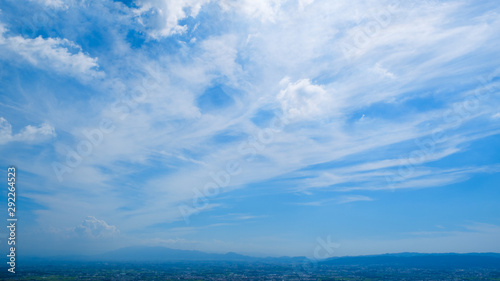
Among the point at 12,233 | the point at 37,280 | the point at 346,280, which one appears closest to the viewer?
the point at 12,233

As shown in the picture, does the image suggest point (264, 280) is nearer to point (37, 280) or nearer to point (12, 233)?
point (37, 280)

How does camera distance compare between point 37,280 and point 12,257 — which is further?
point 37,280

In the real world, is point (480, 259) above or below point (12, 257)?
below

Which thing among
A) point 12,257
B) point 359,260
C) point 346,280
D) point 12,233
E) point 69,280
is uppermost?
point 12,233

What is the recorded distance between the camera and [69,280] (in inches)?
2552

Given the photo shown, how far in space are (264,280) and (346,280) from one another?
2400 centimetres

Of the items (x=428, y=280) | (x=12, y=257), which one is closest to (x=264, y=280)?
(x=428, y=280)

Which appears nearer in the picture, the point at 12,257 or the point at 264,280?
the point at 12,257

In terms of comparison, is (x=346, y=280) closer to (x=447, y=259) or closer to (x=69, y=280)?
(x=69, y=280)

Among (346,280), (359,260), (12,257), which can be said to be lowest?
(359,260)

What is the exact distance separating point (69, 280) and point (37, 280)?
7018 mm

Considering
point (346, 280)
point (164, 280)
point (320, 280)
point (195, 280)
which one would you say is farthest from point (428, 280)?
point (164, 280)

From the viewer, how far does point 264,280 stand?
77000 mm

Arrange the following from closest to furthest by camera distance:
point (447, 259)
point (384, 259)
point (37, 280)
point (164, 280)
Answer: point (37, 280)
point (164, 280)
point (447, 259)
point (384, 259)
